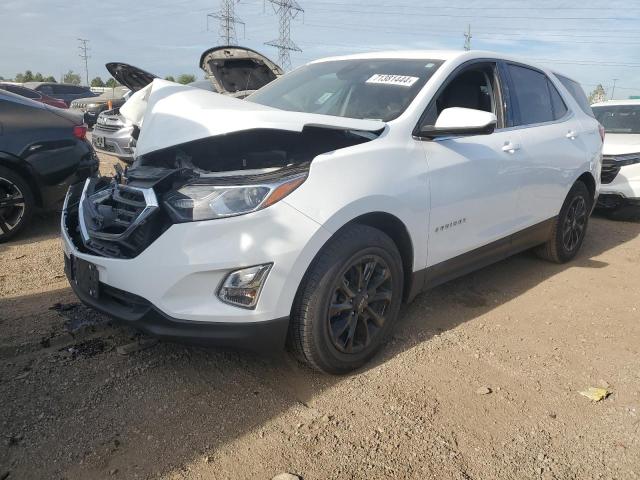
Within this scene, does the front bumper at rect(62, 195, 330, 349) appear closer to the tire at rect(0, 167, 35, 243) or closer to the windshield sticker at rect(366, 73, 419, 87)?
the windshield sticker at rect(366, 73, 419, 87)

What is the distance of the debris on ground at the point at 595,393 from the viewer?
2.79m

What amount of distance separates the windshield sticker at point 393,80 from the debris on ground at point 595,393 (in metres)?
2.03

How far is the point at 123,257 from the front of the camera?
2492 mm

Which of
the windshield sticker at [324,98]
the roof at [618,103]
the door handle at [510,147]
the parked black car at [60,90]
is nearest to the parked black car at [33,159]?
the windshield sticker at [324,98]

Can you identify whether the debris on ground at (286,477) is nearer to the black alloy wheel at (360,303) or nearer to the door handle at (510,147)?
the black alloy wheel at (360,303)

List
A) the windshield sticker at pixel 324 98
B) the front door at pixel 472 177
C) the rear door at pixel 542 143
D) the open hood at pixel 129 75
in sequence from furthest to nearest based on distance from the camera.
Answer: the open hood at pixel 129 75 < the rear door at pixel 542 143 < the windshield sticker at pixel 324 98 < the front door at pixel 472 177

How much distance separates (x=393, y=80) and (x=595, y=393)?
2.17 meters

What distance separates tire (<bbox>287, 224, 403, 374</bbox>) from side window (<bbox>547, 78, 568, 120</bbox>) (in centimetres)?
259

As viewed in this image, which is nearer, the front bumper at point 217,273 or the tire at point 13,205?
the front bumper at point 217,273

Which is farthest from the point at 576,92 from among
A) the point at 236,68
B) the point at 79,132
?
the point at 79,132

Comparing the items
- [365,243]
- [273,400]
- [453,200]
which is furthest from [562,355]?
[273,400]

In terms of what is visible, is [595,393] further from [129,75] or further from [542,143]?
[129,75]

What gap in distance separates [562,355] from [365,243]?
1.52m

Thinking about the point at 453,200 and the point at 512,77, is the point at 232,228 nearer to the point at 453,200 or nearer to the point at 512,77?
the point at 453,200
